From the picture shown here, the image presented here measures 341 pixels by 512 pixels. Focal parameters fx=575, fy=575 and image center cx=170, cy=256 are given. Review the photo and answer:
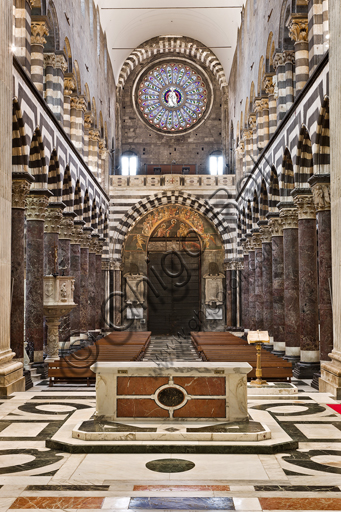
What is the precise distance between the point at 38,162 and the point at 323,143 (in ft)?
24.1

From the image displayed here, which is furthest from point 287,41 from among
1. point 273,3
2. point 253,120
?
point 253,120

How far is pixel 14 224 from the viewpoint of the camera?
12.2 m

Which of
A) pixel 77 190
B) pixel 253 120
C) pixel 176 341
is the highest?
pixel 253 120

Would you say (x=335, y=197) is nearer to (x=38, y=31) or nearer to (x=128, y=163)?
(x=38, y=31)

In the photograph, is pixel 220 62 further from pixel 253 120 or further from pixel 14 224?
pixel 14 224

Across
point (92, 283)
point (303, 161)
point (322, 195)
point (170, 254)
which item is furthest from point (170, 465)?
point (170, 254)

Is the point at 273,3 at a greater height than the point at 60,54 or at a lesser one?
greater

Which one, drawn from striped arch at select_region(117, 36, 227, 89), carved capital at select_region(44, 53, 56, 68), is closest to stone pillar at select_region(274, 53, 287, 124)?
carved capital at select_region(44, 53, 56, 68)

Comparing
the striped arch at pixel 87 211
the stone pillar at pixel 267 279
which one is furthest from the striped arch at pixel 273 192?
the striped arch at pixel 87 211

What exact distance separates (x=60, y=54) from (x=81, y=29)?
5115mm

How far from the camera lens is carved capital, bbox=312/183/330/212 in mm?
12125

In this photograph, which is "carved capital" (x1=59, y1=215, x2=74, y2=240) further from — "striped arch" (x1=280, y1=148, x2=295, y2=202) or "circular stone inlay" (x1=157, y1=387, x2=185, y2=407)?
"circular stone inlay" (x1=157, y1=387, x2=185, y2=407)

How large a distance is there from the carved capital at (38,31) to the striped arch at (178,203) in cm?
1613

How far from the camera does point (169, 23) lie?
3359cm
